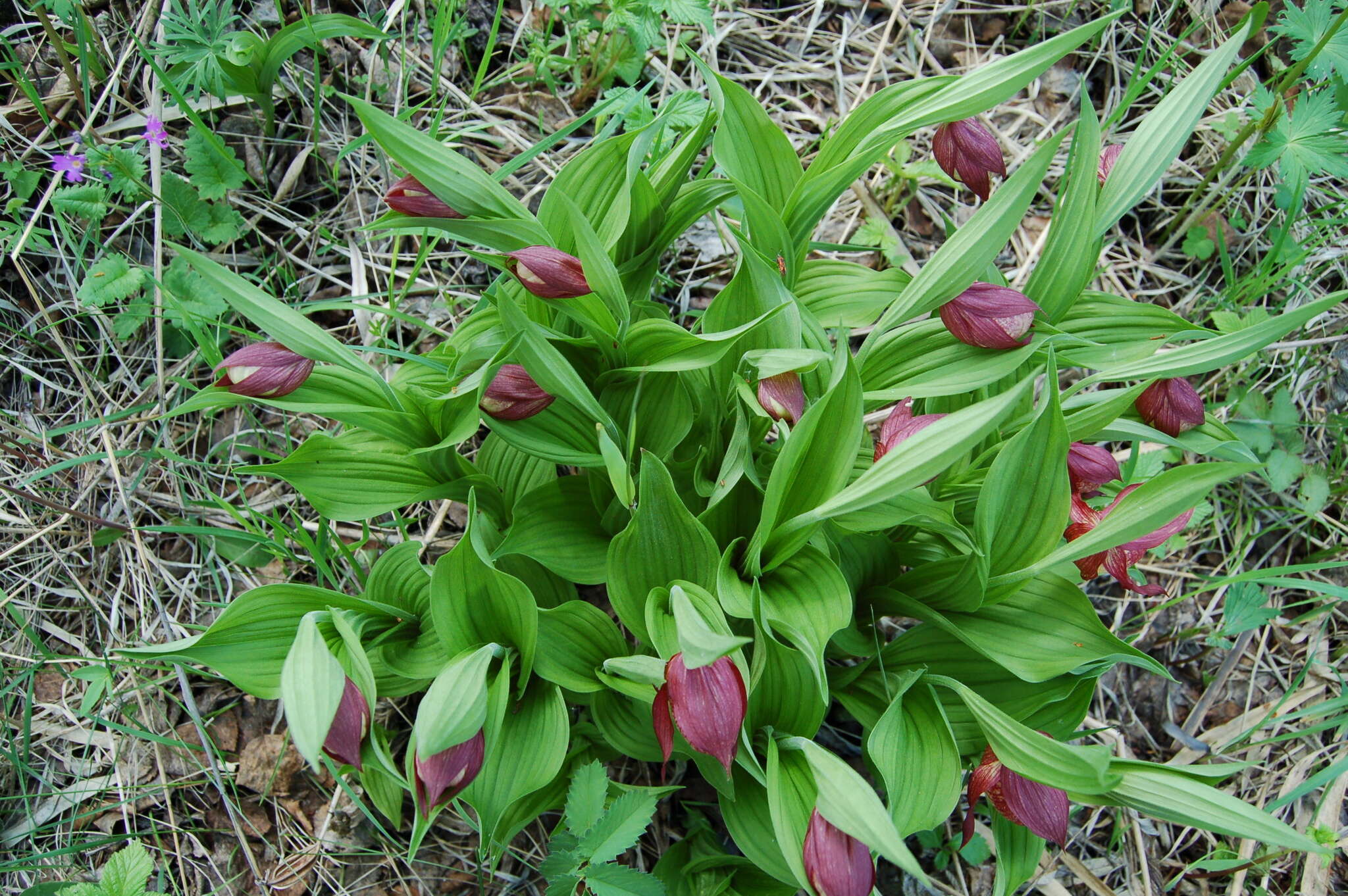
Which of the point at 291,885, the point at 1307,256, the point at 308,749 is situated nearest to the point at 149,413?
the point at 291,885

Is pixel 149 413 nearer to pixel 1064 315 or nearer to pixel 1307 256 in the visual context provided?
pixel 1064 315

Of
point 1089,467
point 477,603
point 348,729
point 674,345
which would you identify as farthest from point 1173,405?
point 348,729

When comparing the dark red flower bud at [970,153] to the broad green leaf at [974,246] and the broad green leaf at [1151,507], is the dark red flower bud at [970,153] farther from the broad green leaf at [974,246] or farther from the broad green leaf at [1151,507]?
the broad green leaf at [1151,507]

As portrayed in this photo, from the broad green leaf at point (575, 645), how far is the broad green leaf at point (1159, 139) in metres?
1.00

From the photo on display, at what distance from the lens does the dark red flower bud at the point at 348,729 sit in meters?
1.02

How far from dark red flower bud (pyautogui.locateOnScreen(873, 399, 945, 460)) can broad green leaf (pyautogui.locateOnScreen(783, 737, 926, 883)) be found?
1.38 ft

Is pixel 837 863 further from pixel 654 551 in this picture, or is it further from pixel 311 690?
pixel 311 690

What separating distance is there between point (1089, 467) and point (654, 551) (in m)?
0.67

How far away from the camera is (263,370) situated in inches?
46.7

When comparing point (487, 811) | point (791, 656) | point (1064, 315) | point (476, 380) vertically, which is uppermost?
point (1064, 315)

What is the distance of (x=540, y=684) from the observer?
4.36 ft

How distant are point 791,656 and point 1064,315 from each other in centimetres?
76

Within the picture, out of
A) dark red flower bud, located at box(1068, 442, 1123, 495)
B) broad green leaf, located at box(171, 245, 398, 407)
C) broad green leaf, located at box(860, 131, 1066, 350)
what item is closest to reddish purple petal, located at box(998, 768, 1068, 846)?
dark red flower bud, located at box(1068, 442, 1123, 495)

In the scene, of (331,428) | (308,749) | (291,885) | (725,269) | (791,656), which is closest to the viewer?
(308,749)
